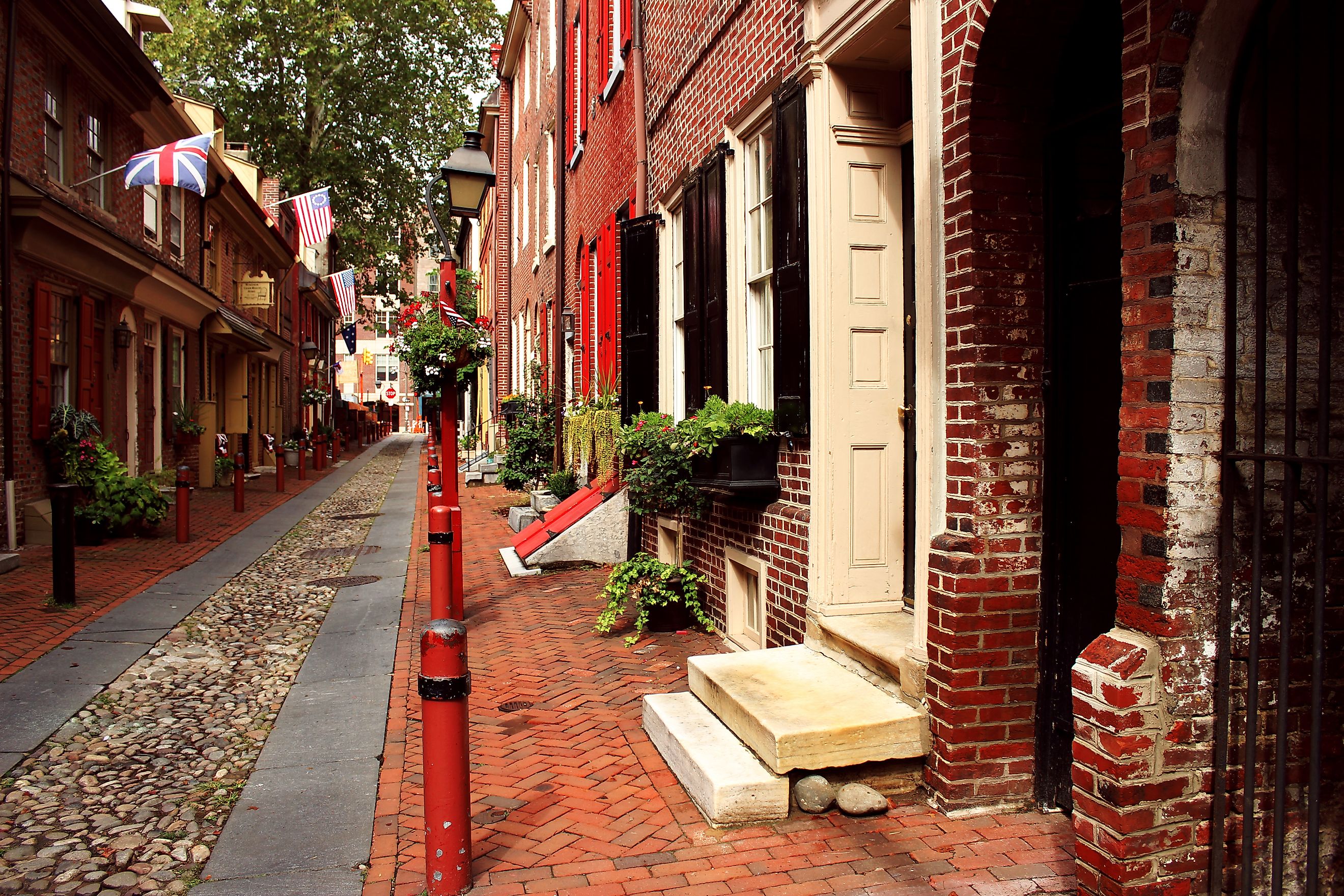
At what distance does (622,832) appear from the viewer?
12.0ft

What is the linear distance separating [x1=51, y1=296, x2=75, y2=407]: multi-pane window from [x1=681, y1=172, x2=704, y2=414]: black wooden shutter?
28.4 ft

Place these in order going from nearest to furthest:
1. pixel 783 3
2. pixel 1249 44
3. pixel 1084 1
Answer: pixel 1249 44, pixel 1084 1, pixel 783 3

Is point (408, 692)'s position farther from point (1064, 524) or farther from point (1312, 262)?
point (1312, 262)

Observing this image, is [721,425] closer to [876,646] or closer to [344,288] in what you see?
[876,646]

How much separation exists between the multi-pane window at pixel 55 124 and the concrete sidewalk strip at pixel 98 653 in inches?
203

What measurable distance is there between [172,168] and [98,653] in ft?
24.7

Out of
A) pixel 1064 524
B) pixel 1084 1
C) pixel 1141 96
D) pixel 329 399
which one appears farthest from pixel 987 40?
pixel 329 399

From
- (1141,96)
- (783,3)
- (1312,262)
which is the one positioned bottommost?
(1312,262)

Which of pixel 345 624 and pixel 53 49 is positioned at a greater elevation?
pixel 53 49

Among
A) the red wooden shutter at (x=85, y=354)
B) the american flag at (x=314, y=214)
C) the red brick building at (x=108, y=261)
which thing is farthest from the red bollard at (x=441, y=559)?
the american flag at (x=314, y=214)

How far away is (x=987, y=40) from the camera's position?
350 centimetres

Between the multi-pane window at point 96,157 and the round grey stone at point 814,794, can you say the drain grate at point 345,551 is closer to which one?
the multi-pane window at point 96,157

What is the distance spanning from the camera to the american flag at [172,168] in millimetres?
11625

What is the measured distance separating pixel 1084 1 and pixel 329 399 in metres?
39.1
